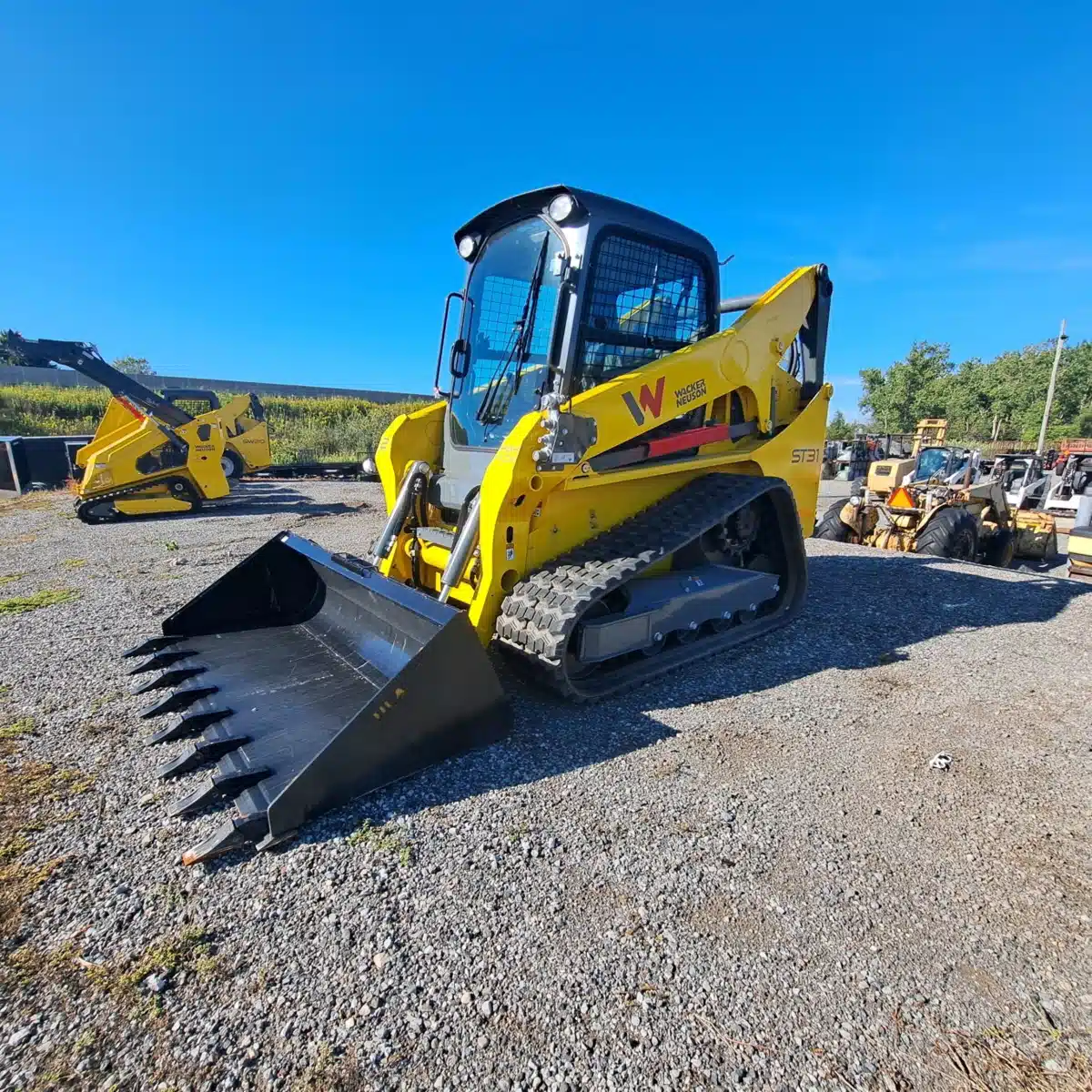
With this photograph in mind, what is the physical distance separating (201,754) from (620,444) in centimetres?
278

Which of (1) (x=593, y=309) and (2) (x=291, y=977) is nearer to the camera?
(2) (x=291, y=977)

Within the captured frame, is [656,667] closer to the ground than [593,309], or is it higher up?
closer to the ground

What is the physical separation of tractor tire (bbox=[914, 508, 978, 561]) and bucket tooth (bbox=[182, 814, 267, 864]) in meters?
9.04

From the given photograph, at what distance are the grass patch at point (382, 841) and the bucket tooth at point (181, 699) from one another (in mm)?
1280

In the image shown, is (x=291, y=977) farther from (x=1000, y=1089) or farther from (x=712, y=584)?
(x=712, y=584)

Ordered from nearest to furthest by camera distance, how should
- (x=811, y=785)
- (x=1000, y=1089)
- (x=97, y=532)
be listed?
(x=1000, y=1089)
(x=811, y=785)
(x=97, y=532)

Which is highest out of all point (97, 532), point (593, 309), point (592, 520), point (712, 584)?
point (593, 309)

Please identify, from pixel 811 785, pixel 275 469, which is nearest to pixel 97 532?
pixel 275 469

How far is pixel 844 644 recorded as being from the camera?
468 cm

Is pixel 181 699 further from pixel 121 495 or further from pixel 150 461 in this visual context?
pixel 150 461

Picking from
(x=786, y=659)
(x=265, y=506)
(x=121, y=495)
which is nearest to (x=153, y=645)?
(x=786, y=659)

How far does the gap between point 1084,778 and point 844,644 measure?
1811mm

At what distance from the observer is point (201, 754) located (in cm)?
262

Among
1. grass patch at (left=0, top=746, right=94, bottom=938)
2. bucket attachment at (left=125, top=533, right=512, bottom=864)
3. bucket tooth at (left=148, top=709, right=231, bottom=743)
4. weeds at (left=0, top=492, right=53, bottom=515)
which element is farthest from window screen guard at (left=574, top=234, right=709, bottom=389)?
weeds at (left=0, top=492, right=53, bottom=515)
